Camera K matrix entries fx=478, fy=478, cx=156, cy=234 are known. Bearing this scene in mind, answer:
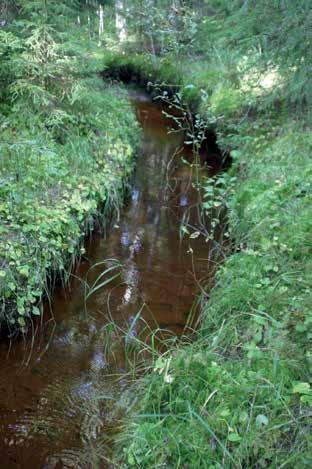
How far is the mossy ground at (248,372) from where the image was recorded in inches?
104

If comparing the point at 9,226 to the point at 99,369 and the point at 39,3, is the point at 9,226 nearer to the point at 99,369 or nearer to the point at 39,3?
the point at 99,369

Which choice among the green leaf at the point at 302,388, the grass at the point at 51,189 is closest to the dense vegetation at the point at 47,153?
the grass at the point at 51,189

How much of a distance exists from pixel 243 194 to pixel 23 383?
3.72 meters

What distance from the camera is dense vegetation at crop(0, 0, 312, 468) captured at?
2752mm

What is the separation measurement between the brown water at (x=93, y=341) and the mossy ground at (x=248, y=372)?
0.49 meters

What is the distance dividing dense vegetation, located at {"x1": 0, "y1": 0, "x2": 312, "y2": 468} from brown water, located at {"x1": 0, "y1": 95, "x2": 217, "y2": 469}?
1.20ft

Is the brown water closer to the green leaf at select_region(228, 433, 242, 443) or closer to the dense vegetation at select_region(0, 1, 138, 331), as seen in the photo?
the dense vegetation at select_region(0, 1, 138, 331)

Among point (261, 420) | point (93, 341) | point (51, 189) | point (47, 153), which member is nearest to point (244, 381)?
point (261, 420)

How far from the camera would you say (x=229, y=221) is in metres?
6.18

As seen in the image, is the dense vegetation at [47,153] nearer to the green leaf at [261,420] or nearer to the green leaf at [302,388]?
the green leaf at [261,420]

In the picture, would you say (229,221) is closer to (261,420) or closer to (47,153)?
(47,153)

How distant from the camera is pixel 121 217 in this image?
282 inches

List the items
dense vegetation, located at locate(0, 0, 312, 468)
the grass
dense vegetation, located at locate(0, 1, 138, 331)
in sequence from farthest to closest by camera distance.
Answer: dense vegetation, located at locate(0, 1, 138, 331), the grass, dense vegetation, located at locate(0, 0, 312, 468)

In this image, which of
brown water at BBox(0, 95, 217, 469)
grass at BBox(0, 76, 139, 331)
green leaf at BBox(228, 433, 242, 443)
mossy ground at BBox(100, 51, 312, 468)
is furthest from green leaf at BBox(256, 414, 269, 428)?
grass at BBox(0, 76, 139, 331)
